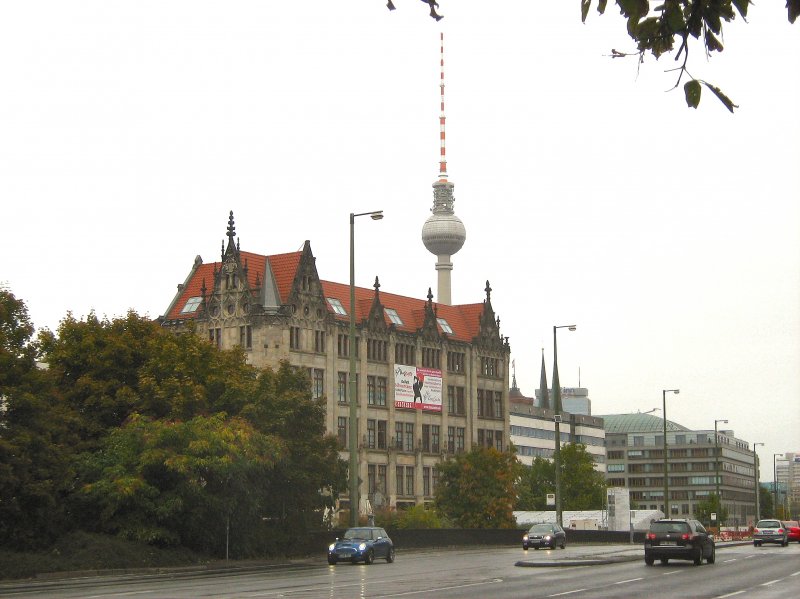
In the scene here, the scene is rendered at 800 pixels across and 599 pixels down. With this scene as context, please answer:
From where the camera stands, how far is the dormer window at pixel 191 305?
341ft

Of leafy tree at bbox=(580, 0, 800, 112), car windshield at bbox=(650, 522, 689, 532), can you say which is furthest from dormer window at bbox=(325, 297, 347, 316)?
leafy tree at bbox=(580, 0, 800, 112)

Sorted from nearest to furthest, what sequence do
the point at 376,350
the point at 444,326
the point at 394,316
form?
the point at 376,350, the point at 394,316, the point at 444,326

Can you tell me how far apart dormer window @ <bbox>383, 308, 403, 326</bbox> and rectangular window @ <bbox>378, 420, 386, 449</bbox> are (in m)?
9.86

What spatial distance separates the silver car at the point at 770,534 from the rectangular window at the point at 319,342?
139ft

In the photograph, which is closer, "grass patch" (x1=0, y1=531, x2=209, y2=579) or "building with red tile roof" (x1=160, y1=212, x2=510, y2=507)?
"grass patch" (x1=0, y1=531, x2=209, y2=579)

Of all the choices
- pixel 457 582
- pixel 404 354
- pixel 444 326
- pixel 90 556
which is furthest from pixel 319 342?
pixel 457 582

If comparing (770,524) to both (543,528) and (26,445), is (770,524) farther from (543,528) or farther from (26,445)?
(26,445)

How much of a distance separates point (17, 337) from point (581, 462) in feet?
300

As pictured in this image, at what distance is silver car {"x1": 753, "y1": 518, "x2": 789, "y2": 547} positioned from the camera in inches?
2685

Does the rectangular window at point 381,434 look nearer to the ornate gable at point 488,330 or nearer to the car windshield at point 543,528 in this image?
the ornate gable at point 488,330

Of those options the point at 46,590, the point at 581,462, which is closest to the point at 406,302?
the point at 581,462

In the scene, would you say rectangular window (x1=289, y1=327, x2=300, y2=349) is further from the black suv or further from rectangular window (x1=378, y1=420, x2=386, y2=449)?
the black suv

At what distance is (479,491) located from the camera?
86562 millimetres

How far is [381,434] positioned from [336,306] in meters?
11.7
